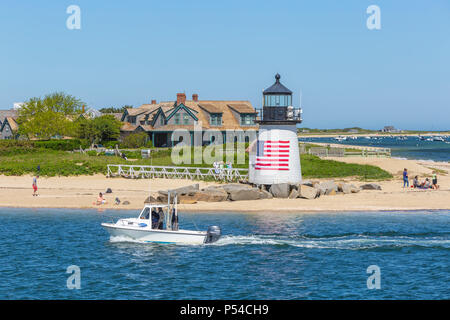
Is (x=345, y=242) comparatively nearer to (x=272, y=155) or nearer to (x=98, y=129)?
(x=272, y=155)

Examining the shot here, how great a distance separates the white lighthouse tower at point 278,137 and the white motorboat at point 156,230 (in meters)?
12.5

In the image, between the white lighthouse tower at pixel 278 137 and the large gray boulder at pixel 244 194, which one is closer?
the white lighthouse tower at pixel 278 137

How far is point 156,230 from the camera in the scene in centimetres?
2864

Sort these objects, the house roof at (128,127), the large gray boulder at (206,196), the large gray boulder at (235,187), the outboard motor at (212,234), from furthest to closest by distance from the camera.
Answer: the house roof at (128,127), the large gray boulder at (235,187), the large gray boulder at (206,196), the outboard motor at (212,234)

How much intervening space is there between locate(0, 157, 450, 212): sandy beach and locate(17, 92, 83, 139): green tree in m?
30.8

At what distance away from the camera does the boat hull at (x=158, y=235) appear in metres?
28.5

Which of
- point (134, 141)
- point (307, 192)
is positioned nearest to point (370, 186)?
point (307, 192)

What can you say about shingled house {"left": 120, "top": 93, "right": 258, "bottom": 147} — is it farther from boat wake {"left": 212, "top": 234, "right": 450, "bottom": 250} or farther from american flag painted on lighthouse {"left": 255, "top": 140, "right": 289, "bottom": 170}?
boat wake {"left": 212, "top": 234, "right": 450, "bottom": 250}

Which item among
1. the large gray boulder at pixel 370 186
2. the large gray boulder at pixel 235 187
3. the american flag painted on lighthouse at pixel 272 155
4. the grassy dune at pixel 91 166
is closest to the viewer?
the american flag painted on lighthouse at pixel 272 155

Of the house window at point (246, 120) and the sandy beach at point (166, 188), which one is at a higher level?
the house window at point (246, 120)

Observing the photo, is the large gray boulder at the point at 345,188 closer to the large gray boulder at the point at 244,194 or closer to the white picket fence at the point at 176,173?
the large gray boulder at the point at 244,194

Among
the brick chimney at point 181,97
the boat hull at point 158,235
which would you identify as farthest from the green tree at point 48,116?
the boat hull at point 158,235

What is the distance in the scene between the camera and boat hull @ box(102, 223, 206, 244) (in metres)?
28.5
